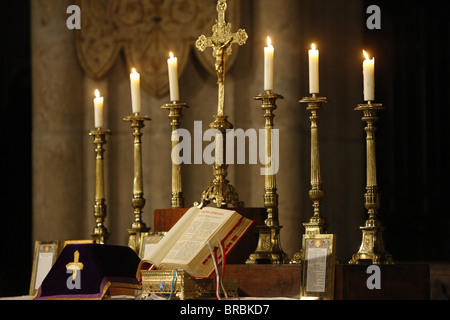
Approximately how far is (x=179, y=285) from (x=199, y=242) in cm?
19

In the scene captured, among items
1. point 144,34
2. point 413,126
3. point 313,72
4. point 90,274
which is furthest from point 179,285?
point 413,126

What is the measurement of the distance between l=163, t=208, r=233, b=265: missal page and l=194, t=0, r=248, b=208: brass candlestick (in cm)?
35

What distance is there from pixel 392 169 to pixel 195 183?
1.67 metres

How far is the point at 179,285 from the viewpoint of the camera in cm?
324

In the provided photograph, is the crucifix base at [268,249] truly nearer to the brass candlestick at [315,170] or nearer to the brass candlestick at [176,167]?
the brass candlestick at [315,170]

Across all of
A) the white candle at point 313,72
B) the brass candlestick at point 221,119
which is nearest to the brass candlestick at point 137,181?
the brass candlestick at point 221,119

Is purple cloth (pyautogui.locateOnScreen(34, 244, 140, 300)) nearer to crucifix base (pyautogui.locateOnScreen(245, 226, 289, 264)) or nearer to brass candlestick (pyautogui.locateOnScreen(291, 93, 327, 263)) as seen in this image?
crucifix base (pyautogui.locateOnScreen(245, 226, 289, 264))

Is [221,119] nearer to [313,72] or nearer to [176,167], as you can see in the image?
[176,167]

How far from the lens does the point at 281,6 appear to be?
596 cm

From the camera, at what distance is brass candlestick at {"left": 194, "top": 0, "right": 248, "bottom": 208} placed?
3.92 meters

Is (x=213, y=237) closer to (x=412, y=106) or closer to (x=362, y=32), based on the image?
(x=362, y=32)

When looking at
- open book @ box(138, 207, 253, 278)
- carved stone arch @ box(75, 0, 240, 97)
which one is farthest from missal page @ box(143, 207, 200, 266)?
carved stone arch @ box(75, 0, 240, 97)
